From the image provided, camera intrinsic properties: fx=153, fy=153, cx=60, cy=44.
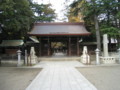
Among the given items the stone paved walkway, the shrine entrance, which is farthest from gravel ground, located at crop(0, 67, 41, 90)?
the shrine entrance

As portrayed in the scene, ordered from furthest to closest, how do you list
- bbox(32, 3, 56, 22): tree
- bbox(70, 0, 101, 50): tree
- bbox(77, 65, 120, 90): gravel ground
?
1. bbox(32, 3, 56, 22): tree
2. bbox(70, 0, 101, 50): tree
3. bbox(77, 65, 120, 90): gravel ground

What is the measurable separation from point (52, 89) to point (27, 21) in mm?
14032

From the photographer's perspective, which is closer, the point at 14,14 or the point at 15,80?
the point at 15,80

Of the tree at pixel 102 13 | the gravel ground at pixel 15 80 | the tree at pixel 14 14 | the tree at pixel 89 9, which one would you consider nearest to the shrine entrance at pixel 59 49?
the tree at pixel 89 9

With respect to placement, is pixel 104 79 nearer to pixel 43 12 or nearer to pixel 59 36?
pixel 59 36

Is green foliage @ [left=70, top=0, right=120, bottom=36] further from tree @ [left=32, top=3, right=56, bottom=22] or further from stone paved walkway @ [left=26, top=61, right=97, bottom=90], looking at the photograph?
stone paved walkway @ [left=26, top=61, right=97, bottom=90]

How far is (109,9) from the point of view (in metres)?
18.0

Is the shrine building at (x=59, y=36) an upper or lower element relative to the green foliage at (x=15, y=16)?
lower

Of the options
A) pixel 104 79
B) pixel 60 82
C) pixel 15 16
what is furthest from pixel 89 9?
pixel 60 82

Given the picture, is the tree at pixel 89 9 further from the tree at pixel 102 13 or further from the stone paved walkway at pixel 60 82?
the stone paved walkway at pixel 60 82

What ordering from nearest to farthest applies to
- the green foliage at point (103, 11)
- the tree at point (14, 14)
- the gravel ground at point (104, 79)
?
the gravel ground at point (104, 79)
the tree at point (14, 14)
the green foliage at point (103, 11)

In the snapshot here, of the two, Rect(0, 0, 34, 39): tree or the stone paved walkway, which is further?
Rect(0, 0, 34, 39): tree

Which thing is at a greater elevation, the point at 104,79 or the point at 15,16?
the point at 15,16

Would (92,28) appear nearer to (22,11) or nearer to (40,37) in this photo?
(40,37)
